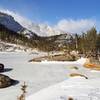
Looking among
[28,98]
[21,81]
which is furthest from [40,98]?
[21,81]

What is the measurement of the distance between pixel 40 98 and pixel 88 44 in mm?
61135

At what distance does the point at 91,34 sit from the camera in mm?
80188

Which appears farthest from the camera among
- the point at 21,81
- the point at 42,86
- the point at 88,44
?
the point at 88,44

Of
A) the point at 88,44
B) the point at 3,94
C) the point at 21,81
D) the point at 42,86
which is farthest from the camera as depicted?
the point at 88,44

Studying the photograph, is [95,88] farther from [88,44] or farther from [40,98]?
[88,44]

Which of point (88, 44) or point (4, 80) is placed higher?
point (88, 44)

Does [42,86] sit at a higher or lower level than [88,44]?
lower

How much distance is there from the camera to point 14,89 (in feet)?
77.2

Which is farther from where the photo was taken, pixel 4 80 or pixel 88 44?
pixel 88 44

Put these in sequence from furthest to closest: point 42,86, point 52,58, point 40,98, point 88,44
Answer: point 88,44, point 52,58, point 42,86, point 40,98

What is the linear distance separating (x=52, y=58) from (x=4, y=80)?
113 ft

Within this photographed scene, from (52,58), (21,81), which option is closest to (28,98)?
(21,81)

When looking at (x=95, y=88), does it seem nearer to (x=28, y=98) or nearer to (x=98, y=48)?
(x=28, y=98)

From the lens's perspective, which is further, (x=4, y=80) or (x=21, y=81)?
(x=21, y=81)
